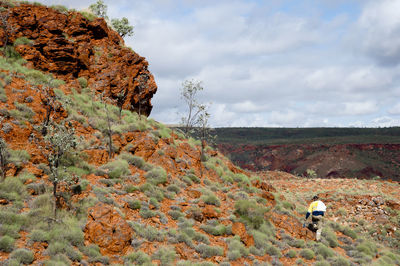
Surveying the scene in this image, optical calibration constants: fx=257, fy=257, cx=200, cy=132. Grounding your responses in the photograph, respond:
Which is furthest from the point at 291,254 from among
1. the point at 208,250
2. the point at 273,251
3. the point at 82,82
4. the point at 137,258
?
Result: the point at 82,82

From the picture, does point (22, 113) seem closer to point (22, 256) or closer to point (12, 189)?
point (12, 189)

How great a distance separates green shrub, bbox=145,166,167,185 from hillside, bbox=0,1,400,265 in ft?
0.18

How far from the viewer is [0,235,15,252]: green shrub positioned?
22.9 feet

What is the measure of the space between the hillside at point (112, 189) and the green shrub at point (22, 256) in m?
0.02

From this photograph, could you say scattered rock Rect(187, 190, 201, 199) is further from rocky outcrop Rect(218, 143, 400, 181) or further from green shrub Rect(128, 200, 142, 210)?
rocky outcrop Rect(218, 143, 400, 181)

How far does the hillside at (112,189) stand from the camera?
8.73 m

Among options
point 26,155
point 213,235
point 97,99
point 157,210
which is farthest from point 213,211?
point 97,99

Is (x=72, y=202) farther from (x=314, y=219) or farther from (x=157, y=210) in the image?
(x=314, y=219)

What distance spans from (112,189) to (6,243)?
4.85m

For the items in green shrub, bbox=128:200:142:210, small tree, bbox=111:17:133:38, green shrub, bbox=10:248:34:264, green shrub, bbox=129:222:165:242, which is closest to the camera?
green shrub, bbox=10:248:34:264

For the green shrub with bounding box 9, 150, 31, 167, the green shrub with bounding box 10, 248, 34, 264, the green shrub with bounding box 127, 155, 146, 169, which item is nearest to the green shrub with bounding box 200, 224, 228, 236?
the green shrub with bounding box 127, 155, 146, 169

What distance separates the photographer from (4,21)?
18281 mm

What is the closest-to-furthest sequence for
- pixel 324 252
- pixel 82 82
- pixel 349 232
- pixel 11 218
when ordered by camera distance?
pixel 11 218, pixel 324 252, pixel 349 232, pixel 82 82

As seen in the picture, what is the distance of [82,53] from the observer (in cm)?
2191
